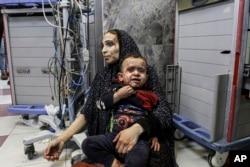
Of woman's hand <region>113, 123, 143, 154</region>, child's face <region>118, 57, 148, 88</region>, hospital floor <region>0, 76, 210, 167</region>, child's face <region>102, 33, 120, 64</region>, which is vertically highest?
child's face <region>102, 33, 120, 64</region>

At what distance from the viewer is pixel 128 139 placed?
33.3 inches

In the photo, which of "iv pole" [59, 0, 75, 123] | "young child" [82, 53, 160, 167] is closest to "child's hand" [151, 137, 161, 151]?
"young child" [82, 53, 160, 167]

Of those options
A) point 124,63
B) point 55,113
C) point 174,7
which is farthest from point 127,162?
point 174,7

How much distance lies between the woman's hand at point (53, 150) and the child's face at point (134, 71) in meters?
0.40

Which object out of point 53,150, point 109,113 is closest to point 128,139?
point 109,113

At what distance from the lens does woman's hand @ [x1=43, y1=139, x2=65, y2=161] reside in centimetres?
94

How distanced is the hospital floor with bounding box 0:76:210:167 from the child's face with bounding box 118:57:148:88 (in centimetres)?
54

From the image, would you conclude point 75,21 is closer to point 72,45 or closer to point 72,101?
point 72,45

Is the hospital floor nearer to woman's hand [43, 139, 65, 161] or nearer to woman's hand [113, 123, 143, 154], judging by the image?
woman's hand [43, 139, 65, 161]

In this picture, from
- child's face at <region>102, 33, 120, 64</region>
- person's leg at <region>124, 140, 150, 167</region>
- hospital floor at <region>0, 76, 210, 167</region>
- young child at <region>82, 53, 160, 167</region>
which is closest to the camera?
person's leg at <region>124, 140, 150, 167</region>

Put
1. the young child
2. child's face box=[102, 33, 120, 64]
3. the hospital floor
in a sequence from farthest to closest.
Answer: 1. the hospital floor
2. child's face box=[102, 33, 120, 64]
3. the young child

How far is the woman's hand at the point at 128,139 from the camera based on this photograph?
2.78ft

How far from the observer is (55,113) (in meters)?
1.55

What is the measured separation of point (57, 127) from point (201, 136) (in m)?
0.87
